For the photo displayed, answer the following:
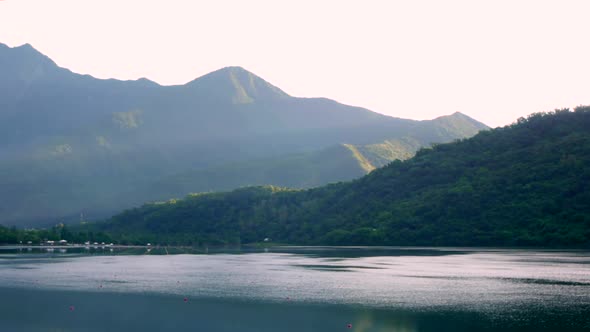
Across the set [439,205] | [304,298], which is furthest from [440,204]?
[304,298]

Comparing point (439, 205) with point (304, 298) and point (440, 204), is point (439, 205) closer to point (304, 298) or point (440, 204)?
point (440, 204)

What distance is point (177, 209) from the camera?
571 feet

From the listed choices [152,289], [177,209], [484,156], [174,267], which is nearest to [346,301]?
[152,289]

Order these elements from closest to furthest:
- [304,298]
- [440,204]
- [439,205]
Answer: [304,298] < [439,205] < [440,204]

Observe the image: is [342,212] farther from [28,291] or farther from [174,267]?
[28,291]

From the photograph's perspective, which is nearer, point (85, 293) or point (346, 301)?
point (346, 301)

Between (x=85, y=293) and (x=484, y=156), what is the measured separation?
103 metres

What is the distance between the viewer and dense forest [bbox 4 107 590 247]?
348 ft

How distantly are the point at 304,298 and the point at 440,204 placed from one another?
78.7 meters

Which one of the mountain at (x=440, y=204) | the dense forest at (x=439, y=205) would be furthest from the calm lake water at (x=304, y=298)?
the mountain at (x=440, y=204)

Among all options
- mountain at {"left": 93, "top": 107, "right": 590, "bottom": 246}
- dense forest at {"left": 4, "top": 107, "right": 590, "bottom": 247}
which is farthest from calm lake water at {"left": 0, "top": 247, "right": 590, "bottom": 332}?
mountain at {"left": 93, "top": 107, "right": 590, "bottom": 246}

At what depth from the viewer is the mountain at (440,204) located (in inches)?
4178

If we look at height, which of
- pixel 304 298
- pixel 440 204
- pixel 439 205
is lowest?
pixel 304 298

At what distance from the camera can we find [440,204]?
120 meters
